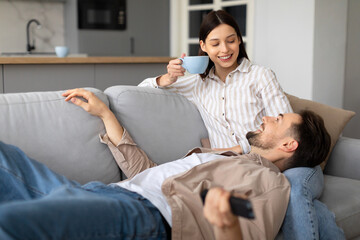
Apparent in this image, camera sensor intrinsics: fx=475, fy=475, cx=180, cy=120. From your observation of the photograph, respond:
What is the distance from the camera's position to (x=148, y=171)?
1919mm

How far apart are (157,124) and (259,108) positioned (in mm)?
525

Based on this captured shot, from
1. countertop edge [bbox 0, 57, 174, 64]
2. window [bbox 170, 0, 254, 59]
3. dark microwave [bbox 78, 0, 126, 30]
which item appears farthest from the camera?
dark microwave [bbox 78, 0, 126, 30]

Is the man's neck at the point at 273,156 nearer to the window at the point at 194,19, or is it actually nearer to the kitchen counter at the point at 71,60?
the kitchen counter at the point at 71,60

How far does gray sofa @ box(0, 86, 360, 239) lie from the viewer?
2010mm

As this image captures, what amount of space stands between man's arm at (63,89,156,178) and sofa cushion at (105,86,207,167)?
12 cm

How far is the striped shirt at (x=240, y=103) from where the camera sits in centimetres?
235

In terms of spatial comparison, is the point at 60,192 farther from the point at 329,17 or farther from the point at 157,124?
the point at 329,17

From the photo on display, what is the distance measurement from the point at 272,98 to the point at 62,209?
1328mm

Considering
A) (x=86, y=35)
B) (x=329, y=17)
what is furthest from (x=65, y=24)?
(x=329, y=17)

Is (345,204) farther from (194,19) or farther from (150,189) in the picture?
(194,19)

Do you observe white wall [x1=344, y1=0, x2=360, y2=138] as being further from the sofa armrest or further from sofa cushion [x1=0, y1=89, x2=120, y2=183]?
sofa cushion [x1=0, y1=89, x2=120, y2=183]

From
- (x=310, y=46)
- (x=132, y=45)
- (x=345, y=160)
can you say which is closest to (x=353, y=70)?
(x=310, y=46)

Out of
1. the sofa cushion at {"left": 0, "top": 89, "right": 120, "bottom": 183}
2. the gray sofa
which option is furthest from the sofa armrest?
the sofa cushion at {"left": 0, "top": 89, "right": 120, "bottom": 183}

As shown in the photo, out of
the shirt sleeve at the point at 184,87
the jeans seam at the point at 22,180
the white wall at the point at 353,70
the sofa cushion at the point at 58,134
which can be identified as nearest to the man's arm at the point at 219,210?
the jeans seam at the point at 22,180
